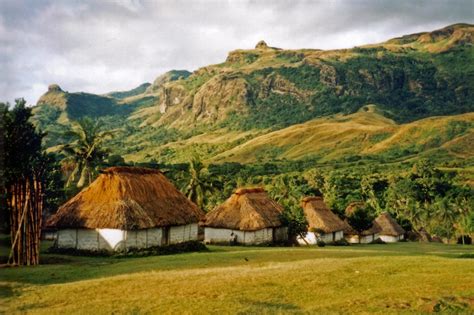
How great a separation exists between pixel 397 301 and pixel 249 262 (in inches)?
508

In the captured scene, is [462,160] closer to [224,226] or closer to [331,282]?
[224,226]

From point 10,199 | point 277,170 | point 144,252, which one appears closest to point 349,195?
point 277,170

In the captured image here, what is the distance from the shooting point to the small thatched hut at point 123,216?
38.2 m

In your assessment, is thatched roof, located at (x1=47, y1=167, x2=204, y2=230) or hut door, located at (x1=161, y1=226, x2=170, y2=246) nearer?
thatched roof, located at (x1=47, y1=167, x2=204, y2=230)

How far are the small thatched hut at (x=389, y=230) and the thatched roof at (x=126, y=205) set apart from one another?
47984mm

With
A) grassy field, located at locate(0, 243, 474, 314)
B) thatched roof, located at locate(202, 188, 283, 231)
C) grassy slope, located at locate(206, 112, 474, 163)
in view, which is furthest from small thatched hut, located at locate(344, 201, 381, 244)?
grassy slope, located at locate(206, 112, 474, 163)

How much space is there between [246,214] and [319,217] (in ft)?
48.3

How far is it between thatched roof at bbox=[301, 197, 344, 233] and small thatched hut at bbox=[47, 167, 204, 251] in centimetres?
2261

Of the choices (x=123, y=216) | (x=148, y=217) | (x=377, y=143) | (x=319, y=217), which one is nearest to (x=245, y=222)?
(x=148, y=217)

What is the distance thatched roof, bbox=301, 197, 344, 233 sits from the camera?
2510 inches

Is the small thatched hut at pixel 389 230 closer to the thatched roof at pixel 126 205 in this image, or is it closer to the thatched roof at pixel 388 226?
the thatched roof at pixel 388 226

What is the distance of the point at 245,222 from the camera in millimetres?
52312

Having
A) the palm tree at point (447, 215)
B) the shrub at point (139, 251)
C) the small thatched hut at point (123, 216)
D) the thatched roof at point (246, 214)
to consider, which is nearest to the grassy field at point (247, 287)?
the shrub at point (139, 251)

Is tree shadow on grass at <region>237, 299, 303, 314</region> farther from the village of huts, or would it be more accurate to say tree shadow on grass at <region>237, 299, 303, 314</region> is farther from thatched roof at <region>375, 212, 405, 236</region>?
thatched roof at <region>375, 212, 405, 236</region>
